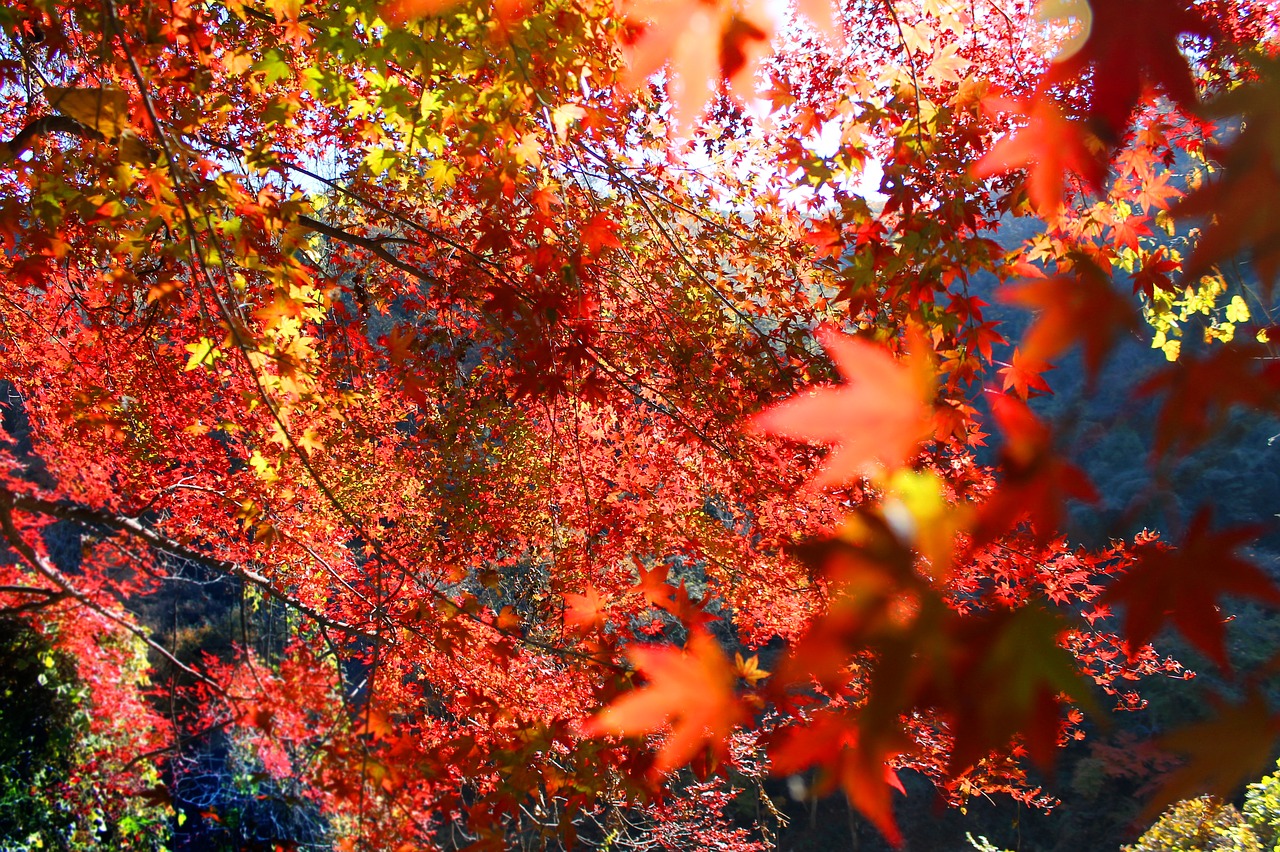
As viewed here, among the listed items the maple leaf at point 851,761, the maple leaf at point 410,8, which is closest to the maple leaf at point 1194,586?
the maple leaf at point 851,761

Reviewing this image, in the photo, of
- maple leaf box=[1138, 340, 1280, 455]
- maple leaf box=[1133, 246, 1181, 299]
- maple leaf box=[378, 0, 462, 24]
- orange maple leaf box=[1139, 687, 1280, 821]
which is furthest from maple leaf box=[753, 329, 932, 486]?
maple leaf box=[1133, 246, 1181, 299]

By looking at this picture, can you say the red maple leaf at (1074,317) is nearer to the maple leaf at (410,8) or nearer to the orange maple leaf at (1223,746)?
the orange maple leaf at (1223,746)

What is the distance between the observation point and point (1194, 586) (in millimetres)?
709

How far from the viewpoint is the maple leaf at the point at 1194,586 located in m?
0.68

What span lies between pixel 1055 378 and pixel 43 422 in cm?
1789

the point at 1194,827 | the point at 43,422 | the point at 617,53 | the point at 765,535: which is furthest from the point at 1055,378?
the point at 43,422

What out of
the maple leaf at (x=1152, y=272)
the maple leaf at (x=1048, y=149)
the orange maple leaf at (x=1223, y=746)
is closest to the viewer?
the orange maple leaf at (x=1223, y=746)

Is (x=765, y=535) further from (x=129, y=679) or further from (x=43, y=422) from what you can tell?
(x=129, y=679)

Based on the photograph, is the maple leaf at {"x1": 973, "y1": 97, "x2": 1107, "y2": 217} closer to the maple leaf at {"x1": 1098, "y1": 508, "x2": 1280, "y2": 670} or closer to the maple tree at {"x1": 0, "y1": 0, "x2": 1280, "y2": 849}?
the maple tree at {"x1": 0, "y1": 0, "x2": 1280, "y2": 849}

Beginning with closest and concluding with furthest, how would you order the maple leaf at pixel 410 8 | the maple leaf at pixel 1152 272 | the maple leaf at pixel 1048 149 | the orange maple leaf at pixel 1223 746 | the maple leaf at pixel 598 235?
the orange maple leaf at pixel 1223 746 → the maple leaf at pixel 1048 149 → the maple leaf at pixel 410 8 → the maple leaf at pixel 1152 272 → the maple leaf at pixel 598 235

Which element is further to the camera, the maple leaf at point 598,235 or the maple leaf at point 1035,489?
the maple leaf at point 598,235

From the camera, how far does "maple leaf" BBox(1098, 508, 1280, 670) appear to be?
675 millimetres

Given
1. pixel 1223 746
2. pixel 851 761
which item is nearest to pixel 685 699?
pixel 851 761

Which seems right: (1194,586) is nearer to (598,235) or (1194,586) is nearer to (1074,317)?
(1074,317)
